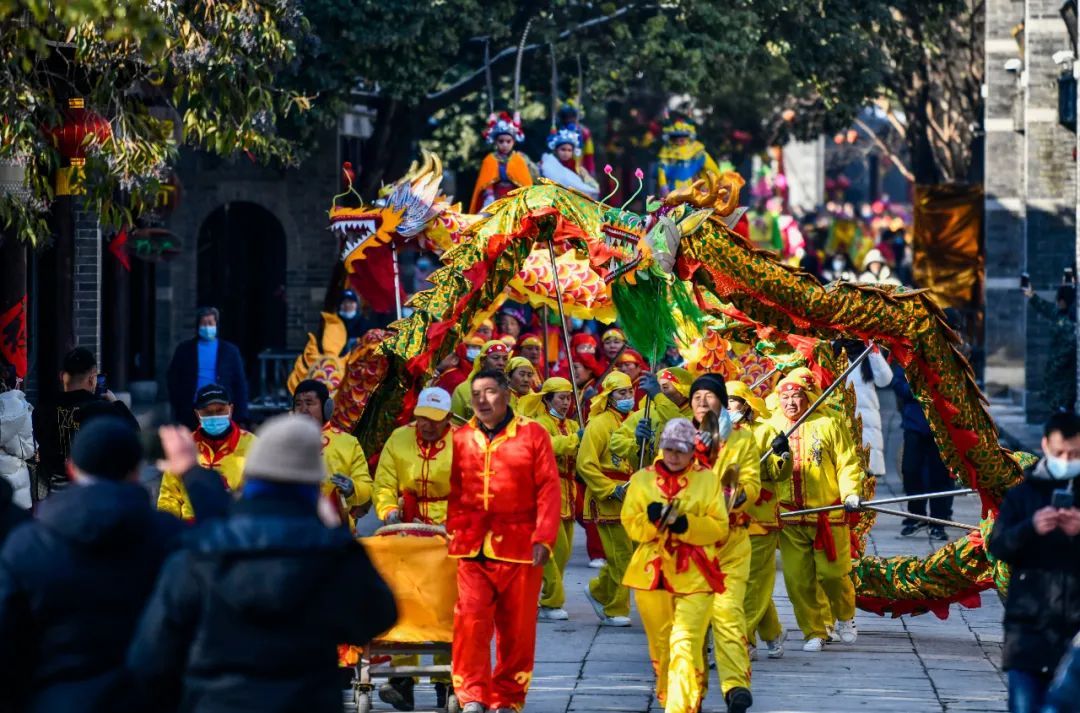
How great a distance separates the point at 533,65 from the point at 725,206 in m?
16.0

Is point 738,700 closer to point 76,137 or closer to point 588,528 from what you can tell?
point 588,528

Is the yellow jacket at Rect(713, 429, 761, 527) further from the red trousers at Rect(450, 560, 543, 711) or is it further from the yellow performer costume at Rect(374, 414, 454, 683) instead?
the yellow performer costume at Rect(374, 414, 454, 683)

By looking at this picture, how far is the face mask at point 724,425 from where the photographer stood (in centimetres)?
1093

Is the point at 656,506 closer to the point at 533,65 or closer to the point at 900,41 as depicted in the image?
the point at 533,65

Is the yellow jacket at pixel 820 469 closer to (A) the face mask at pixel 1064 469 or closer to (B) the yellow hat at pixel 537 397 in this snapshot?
(B) the yellow hat at pixel 537 397

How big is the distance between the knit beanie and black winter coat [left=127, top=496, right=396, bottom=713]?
0.59 meters

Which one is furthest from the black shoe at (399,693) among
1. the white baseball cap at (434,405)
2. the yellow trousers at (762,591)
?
the yellow trousers at (762,591)

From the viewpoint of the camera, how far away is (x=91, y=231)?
19.8m

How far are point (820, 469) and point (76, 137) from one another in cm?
500

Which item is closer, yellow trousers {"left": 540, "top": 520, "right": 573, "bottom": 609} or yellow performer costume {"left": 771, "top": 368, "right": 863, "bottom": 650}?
yellow performer costume {"left": 771, "top": 368, "right": 863, "bottom": 650}

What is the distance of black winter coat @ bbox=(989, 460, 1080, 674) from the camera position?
8211mm

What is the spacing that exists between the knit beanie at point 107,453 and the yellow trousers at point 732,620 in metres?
4.19

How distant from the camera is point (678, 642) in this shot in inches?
397

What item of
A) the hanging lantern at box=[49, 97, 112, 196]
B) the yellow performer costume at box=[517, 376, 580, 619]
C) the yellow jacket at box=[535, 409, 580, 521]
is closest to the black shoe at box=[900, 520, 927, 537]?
the yellow performer costume at box=[517, 376, 580, 619]
